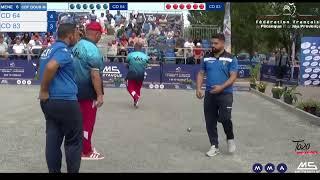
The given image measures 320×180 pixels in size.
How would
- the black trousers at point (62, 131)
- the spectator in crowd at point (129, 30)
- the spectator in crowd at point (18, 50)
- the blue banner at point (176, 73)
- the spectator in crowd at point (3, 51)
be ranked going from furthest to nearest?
the spectator in crowd at point (129, 30) → the spectator in crowd at point (18, 50) → the spectator in crowd at point (3, 51) → the blue banner at point (176, 73) → the black trousers at point (62, 131)

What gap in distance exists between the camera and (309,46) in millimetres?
23484

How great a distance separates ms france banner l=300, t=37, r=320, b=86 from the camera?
23453 millimetres

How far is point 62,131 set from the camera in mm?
6434

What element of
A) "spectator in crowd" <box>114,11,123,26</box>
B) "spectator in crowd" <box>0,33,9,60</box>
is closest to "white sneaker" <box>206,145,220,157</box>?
"spectator in crowd" <box>0,33,9,60</box>

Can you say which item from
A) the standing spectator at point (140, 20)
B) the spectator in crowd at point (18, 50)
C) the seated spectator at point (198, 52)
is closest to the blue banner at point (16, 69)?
the spectator in crowd at point (18, 50)

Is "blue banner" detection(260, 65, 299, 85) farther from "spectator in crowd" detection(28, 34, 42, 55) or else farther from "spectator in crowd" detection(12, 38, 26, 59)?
"spectator in crowd" detection(12, 38, 26, 59)

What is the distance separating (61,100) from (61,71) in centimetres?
33

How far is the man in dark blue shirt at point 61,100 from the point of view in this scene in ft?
20.1

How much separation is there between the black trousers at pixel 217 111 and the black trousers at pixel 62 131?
2.58 m

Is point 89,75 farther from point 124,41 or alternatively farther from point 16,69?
point 124,41

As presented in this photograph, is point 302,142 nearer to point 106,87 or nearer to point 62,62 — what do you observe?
point 62,62

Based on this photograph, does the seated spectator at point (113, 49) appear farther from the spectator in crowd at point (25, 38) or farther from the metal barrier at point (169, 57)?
the spectator in crowd at point (25, 38)

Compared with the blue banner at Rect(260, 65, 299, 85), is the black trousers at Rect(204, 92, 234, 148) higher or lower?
higher

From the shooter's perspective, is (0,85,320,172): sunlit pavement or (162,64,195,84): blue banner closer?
(0,85,320,172): sunlit pavement
